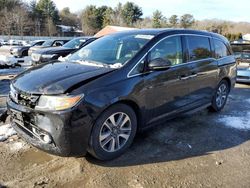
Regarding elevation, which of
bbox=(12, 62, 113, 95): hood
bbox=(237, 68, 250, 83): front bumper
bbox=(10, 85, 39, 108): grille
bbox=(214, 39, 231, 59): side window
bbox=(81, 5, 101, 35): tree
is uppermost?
bbox=(81, 5, 101, 35): tree

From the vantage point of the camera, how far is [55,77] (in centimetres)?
362

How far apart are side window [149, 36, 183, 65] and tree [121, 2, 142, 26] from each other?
74502 millimetres

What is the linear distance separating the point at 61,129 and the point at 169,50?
220cm

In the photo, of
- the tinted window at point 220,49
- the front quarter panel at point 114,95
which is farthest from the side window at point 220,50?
the front quarter panel at point 114,95

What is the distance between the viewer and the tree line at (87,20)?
6106 cm

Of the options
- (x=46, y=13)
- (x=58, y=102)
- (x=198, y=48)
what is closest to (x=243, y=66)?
(x=198, y=48)

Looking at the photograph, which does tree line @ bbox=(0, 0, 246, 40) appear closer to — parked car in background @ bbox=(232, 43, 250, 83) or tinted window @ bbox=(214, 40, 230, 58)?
parked car in background @ bbox=(232, 43, 250, 83)

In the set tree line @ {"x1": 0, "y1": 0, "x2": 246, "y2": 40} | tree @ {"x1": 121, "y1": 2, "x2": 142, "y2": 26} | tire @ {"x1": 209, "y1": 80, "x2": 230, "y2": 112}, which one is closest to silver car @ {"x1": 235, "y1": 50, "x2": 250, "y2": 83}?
tire @ {"x1": 209, "y1": 80, "x2": 230, "y2": 112}

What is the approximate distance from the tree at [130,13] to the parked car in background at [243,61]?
66.8 meters

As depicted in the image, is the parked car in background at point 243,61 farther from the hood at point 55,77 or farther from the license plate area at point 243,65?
the hood at point 55,77

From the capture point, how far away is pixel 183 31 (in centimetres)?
491

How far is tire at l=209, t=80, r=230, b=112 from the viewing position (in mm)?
5965

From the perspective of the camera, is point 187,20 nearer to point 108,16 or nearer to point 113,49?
point 108,16

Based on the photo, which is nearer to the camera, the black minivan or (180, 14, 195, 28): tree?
the black minivan
